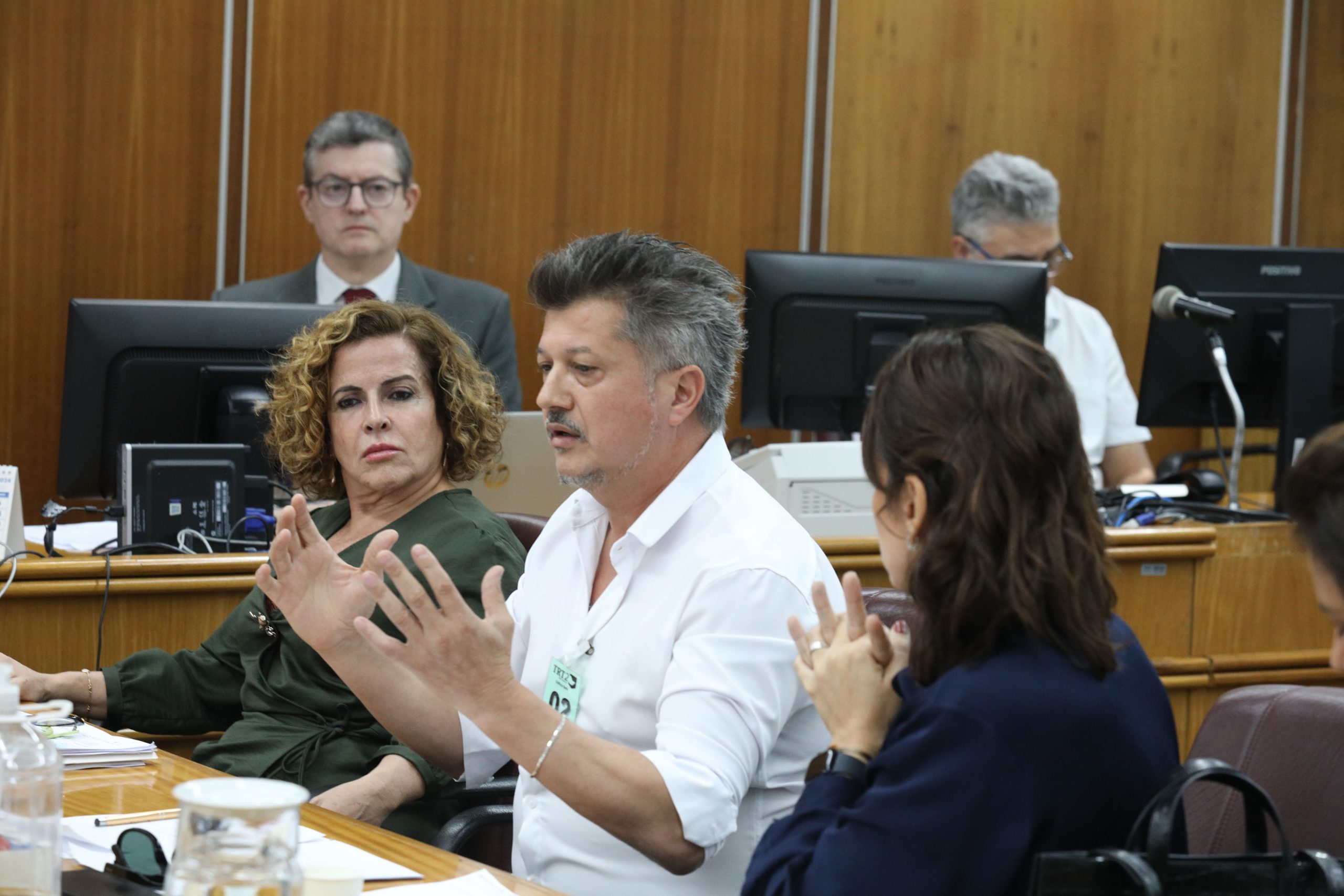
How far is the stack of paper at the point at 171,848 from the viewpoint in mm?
1354

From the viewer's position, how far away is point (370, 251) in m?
3.87

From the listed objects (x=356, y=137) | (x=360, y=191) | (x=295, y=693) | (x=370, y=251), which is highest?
(x=356, y=137)

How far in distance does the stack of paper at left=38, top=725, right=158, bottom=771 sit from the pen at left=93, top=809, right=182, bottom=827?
20cm

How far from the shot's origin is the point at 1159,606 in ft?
9.91

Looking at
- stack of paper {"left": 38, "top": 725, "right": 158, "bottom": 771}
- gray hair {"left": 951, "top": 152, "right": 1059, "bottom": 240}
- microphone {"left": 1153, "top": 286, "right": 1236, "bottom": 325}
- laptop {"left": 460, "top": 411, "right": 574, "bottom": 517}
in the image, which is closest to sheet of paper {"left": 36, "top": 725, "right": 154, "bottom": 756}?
stack of paper {"left": 38, "top": 725, "right": 158, "bottom": 771}

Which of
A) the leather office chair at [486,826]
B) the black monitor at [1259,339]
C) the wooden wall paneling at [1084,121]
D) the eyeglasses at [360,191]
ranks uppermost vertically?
the wooden wall paneling at [1084,121]

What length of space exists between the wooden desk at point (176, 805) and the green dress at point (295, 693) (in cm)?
28

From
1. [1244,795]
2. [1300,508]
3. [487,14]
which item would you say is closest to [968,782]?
[1244,795]

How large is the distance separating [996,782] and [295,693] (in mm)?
1182

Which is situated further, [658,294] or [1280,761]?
[658,294]

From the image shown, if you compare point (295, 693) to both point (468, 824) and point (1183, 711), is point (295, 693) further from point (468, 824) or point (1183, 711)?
point (1183, 711)

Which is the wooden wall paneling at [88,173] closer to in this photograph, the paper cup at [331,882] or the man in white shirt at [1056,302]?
the man in white shirt at [1056,302]

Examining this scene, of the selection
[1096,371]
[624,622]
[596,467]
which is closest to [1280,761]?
[624,622]

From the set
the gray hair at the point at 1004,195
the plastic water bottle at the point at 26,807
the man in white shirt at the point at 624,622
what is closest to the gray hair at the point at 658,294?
the man in white shirt at the point at 624,622
